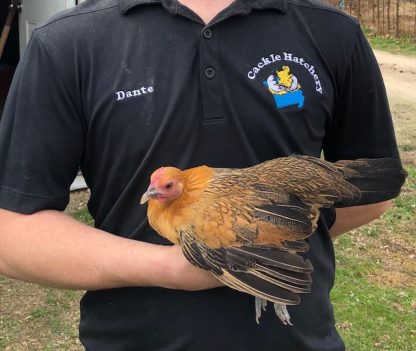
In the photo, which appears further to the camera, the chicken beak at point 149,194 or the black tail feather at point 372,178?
the black tail feather at point 372,178

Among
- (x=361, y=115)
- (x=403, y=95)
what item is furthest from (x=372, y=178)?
(x=403, y=95)

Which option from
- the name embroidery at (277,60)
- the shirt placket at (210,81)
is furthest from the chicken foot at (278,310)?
the name embroidery at (277,60)

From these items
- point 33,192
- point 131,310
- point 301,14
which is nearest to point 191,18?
point 301,14

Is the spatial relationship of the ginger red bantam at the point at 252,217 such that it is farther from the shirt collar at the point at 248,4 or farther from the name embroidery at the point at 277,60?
the shirt collar at the point at 248,4

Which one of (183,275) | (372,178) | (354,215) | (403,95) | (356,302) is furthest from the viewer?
(403,95)

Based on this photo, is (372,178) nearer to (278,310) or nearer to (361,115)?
(361,115)

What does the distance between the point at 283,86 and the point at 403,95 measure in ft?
36.0

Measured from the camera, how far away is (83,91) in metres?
1.79

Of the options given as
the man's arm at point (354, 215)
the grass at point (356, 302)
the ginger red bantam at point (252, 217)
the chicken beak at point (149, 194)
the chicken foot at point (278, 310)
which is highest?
the chicken beak at point (149, 194)

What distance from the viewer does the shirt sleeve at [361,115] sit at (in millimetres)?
2002

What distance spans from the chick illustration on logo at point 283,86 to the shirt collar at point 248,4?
0.62ft

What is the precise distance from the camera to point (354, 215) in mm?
2316

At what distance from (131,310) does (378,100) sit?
1033 millimetres

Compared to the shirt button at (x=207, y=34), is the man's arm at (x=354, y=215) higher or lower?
lower
